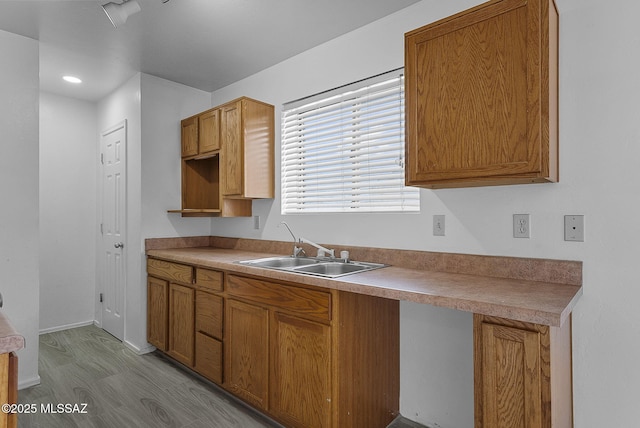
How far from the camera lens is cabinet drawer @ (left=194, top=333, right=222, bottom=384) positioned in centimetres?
250

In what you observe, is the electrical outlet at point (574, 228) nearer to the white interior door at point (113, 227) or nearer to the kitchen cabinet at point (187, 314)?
the kitchen cabinet at point (187, 314)

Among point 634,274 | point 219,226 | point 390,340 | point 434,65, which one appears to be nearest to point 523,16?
point 434,65

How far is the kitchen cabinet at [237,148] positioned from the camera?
292 centimetres

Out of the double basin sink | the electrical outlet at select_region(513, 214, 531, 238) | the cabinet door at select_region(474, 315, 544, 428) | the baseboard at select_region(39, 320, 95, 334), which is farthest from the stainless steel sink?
the baseboard at select_region(39, 320, 95, 334)

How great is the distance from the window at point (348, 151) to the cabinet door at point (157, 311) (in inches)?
50.1

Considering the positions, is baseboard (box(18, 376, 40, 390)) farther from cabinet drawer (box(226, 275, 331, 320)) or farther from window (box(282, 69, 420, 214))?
window (box(282, 69, 420, 214))

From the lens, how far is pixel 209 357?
8.51 feet

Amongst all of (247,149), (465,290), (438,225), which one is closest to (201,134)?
(247,149)

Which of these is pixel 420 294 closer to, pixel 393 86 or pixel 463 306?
pixel 463 306

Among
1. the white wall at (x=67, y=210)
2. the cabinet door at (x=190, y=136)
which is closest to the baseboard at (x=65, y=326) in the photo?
the white wall at (x=67, y=210)

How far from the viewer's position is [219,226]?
3.69 meters

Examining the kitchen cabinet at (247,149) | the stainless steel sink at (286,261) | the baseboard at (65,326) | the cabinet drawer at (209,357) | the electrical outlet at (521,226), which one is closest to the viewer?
the electrical outlet at (521,226)

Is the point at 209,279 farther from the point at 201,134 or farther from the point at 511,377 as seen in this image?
the point at 511,377

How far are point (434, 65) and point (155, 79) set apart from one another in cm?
274
